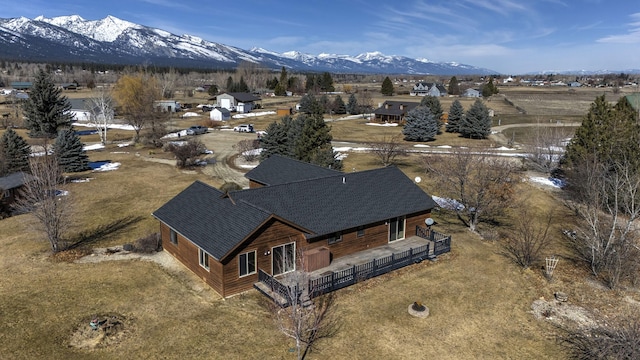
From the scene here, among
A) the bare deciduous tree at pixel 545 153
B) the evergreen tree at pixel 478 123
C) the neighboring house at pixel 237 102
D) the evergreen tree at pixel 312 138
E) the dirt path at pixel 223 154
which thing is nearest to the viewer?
the evergreen tree at pixel 312 138

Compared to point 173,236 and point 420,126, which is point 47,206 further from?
point 420,126

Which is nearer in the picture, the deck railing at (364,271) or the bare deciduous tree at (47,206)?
the deck railing at (364,271)

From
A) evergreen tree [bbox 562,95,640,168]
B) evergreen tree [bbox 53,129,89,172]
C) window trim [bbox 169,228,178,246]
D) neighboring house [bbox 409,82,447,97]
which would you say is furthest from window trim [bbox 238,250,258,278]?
neighboring house [bbox 409,82,447,97]

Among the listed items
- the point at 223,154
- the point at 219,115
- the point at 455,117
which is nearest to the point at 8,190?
the point at 223,154

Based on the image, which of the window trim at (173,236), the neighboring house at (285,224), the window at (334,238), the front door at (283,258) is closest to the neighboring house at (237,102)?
the neighboring house at (285,224)

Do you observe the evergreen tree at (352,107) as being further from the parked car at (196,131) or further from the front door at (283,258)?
the front door at (283,258)

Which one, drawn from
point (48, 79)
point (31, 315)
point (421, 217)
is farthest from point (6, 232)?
point (48, 79)
